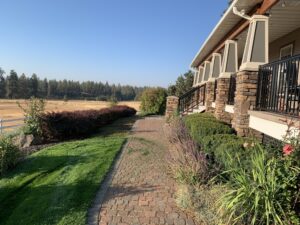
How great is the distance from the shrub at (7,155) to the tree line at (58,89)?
80.6 meters

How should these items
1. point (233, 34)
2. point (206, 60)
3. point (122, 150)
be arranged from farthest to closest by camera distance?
point (206, 60)
point (233, 34)
point (122, 150)

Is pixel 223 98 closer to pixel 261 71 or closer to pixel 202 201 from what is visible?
pixel 261 71

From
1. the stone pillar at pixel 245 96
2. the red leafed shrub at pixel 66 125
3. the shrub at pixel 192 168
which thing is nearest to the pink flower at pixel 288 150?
the shrub at pixel 192 168

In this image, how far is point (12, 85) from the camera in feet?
300

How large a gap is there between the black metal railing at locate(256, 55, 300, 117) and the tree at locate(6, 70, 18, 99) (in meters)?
95.9

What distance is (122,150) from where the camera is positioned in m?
9.05

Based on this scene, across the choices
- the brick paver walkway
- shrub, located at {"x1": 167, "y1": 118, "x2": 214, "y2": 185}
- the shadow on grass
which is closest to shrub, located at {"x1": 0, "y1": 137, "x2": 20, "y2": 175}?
the shadow on grass

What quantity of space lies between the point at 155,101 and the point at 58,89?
309ft

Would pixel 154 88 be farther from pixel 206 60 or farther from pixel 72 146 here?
pixel 72 146

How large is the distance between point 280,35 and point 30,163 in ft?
30.1

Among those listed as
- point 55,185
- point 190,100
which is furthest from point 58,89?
point 55,185

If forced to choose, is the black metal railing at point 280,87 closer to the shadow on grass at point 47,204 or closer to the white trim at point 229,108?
the white trim at point 229,108

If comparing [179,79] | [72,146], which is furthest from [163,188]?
[179,79]

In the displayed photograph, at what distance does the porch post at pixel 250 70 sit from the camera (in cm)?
680
